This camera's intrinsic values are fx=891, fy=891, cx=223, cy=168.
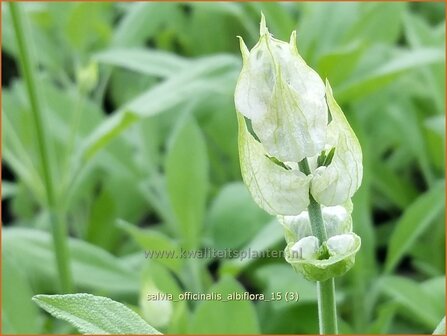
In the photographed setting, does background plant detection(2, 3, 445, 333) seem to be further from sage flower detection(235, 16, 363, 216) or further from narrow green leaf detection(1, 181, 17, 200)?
sage flower detection(235, 16, 363, 216)

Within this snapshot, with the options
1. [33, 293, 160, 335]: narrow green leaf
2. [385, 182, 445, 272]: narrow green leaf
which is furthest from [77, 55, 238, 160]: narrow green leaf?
[33, 293, 160, 335]: narrow green leaf

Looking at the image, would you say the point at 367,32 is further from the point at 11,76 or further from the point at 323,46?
the point at 11,76

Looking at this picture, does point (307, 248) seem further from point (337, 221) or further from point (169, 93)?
point (169, 93)

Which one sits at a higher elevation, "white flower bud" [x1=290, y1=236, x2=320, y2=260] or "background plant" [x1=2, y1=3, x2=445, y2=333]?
"white flower bud" [x1=290, y1=236, x2=320, y2=260]

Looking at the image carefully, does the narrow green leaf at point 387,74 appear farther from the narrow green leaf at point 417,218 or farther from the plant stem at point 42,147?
the plant stem at point 42,147

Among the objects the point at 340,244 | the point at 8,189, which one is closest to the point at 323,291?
the point at 340,244
